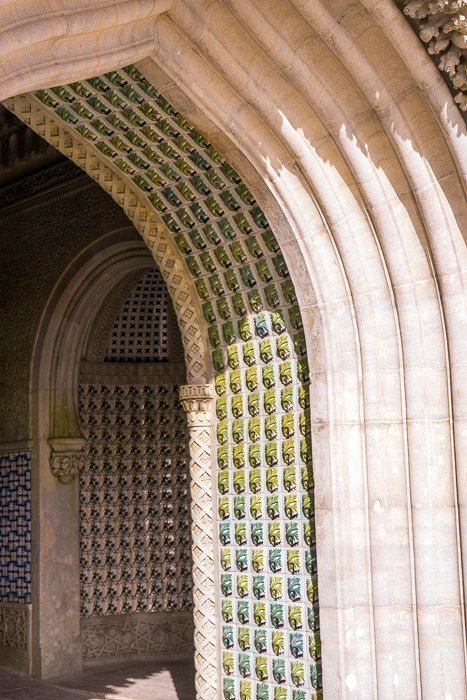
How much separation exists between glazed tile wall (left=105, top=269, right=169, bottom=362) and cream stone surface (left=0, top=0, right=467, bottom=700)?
4.09 m

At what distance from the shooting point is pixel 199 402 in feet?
16.9

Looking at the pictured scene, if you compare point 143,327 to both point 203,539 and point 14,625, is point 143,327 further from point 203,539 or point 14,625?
point 203,539

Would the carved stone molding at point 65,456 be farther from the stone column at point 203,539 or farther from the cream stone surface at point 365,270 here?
the cream stone surface at point 365,270

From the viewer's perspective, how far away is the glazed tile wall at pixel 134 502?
26.6ft

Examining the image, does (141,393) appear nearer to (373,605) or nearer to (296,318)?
(296,318)

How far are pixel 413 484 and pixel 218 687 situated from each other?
158 centimetres

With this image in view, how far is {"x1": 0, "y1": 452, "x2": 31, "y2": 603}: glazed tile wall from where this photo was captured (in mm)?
7938

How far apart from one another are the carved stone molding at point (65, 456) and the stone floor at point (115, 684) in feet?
5.10

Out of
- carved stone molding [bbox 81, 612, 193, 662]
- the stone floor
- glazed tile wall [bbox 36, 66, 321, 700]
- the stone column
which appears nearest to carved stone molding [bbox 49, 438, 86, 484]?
carved stone molding [bbox 81, 612, 193, 662]

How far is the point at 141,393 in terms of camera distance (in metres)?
8.57

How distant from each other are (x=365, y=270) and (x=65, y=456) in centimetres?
417

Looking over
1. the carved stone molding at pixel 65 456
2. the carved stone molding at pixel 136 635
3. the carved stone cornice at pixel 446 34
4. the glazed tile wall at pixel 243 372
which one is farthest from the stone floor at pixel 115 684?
the carved stone cornice at pixel 446 34

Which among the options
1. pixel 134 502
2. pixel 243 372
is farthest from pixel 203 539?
pixel 134 502

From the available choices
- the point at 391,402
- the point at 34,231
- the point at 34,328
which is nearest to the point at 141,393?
the point at 34,328
